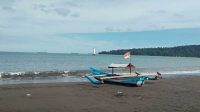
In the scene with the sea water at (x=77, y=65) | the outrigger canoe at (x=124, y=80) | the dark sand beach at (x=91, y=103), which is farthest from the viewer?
the sea water at (x=77, y=65)

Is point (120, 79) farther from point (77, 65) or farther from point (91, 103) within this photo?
point (77, 65)

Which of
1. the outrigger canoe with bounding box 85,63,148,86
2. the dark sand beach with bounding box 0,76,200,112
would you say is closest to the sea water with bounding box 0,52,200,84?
the outrigger canoe with bounding box 85,63,148,86

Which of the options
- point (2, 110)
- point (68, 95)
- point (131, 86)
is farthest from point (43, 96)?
point (131, 86)

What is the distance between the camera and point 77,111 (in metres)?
15.4

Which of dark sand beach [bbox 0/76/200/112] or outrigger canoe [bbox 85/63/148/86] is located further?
outrigger canoe [bbox 85/63/148/86]

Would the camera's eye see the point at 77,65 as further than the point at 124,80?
Yes

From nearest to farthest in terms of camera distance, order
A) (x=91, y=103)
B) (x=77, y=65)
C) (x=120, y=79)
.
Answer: (x=91, y=103) → (x=120, y=79) → (x=77, y=65)

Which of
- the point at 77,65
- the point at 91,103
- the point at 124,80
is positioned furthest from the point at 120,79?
the point at 77,65

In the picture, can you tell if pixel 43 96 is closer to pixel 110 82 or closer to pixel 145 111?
pixel 145 111

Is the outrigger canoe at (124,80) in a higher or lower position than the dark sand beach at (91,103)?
higher

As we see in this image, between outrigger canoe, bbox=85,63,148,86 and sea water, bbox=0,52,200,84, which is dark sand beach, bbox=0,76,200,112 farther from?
sea water, bbox=0,52,200,84

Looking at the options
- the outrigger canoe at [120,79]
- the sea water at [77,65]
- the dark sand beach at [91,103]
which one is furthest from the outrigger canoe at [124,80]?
the sea water at [77,65]

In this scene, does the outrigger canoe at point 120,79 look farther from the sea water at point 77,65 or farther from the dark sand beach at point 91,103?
the sea water at point 77,65

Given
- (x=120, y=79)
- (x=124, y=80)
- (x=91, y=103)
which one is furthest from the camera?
(x=120, y=79)
